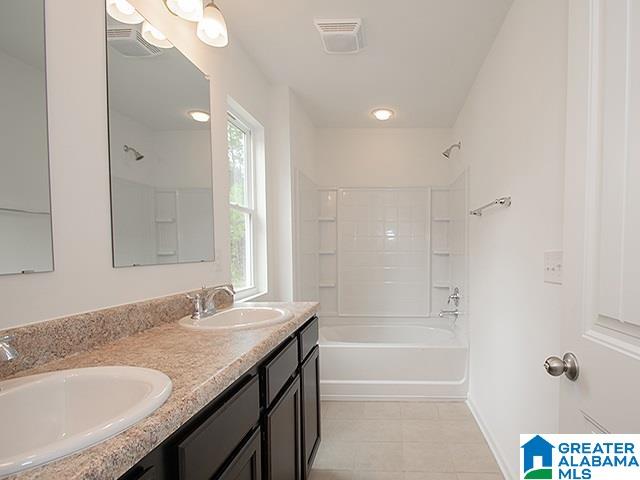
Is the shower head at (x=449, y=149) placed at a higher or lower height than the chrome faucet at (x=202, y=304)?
higher

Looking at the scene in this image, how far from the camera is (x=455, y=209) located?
3566 mm

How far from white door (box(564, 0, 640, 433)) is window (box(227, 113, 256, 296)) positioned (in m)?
1.92

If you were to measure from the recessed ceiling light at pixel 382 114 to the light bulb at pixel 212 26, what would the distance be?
208cm

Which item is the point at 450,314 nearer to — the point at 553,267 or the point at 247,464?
the point at 553,267

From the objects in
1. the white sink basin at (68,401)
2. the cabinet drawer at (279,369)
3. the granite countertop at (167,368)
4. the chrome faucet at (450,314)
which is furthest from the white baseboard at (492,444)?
the white sink basin at (68,401)

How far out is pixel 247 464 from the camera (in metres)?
1.07

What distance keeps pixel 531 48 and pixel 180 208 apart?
5.82ft

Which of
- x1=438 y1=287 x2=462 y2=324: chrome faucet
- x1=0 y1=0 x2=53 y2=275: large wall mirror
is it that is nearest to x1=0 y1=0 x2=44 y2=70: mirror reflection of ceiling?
x1=0 y1=0 x2=53 y2=275: large wall mirror

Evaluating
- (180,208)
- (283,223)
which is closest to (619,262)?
(180,208)

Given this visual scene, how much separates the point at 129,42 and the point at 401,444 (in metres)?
2.55

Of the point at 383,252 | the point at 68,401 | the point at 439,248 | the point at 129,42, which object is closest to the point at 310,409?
the point at 68,401

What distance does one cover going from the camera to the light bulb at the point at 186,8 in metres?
1.46

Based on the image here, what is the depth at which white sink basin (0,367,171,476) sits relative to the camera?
2.26ft

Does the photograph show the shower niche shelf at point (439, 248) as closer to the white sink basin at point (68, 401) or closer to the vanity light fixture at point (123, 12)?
the vanity light fixture at point (123, 12)
